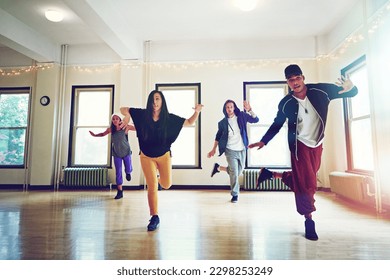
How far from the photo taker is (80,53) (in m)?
3.39

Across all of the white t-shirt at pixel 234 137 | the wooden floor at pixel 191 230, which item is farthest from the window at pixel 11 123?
the white t-shirt at pixel 234 137

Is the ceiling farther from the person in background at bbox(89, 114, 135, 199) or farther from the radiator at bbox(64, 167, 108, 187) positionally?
the radiator at bbox(64, 167, 108, 187)

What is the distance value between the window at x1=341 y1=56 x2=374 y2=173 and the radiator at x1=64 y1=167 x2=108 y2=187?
2.96m

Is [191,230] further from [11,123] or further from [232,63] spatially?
[232,63]

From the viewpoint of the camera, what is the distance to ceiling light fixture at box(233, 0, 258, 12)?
3137 millimetres

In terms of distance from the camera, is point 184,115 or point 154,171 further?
point 184,115

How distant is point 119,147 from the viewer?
114 inches

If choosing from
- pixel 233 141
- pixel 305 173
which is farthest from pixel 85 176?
pixel 305 173

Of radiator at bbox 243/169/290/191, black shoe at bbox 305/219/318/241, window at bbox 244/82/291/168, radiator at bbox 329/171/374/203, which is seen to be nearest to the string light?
window at bbox 244/82/291/168

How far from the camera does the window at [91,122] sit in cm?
291

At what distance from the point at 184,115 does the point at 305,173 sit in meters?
1.48

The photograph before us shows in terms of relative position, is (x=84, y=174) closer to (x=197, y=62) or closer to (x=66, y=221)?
(x=66, y=221)
